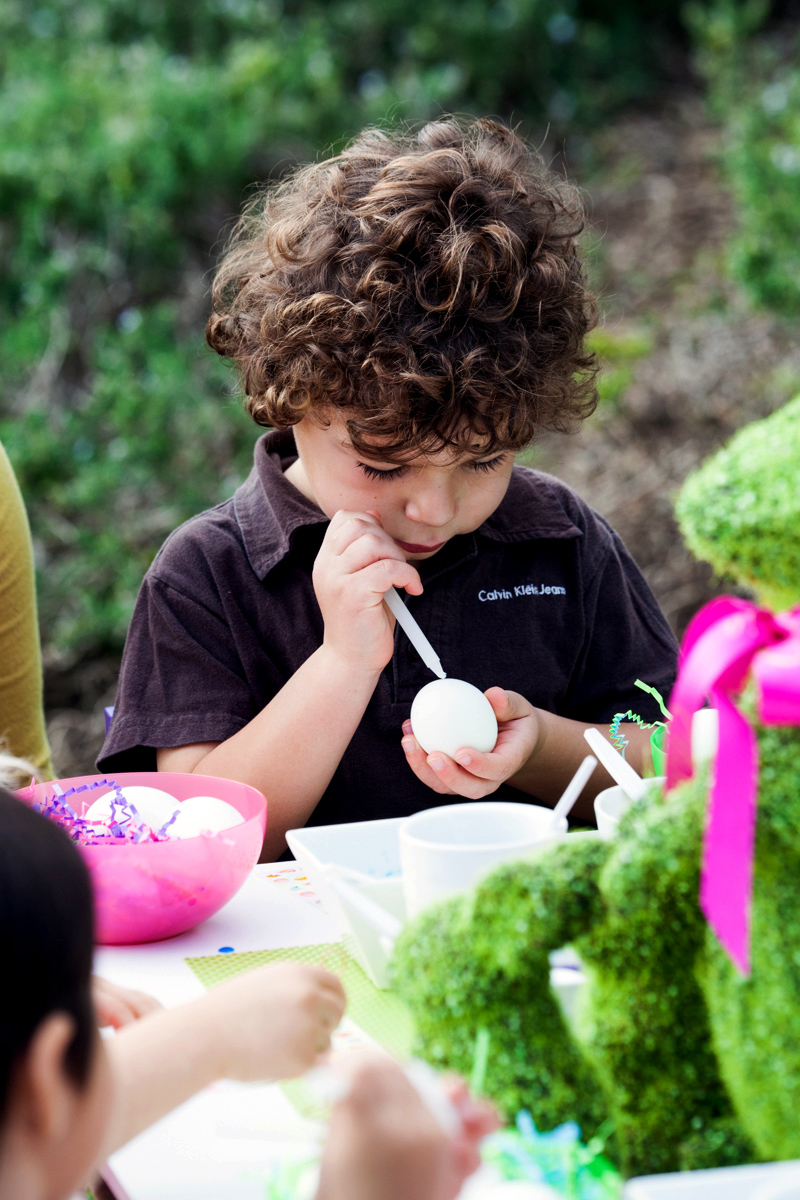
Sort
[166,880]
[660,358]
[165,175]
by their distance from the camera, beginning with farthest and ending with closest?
1. [660,358]
2. [165,175]
3. [166,880]

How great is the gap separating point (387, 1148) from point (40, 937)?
0.59 feet

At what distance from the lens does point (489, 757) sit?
3.80 ft

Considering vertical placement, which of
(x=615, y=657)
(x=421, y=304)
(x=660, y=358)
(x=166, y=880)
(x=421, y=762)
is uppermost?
(x=421, y=304)

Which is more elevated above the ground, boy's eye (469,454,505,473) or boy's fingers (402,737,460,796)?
boy's eye (469,454,505,473)

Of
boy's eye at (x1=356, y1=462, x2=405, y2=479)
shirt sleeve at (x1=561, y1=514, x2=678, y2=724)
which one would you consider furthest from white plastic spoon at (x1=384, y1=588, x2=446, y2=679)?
shirt sleeve at (x1=561, y1=514, x2=678, y2=724)

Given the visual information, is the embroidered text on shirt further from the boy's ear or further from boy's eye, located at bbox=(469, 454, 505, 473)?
the boy's ear

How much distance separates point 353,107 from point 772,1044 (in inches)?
159

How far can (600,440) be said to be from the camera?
3611 millimetres

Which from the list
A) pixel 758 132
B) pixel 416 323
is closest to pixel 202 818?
pixel 416 323

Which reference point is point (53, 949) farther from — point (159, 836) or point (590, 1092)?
point (159, 836)

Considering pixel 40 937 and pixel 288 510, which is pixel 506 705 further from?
pixel 40 937

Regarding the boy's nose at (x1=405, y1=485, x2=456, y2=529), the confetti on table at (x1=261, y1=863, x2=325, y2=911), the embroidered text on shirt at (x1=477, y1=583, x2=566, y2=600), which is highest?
the boy's nose at (x1=405, y1=485, x2=456, y2=529)

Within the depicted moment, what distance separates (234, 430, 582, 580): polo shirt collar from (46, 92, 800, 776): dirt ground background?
1.50 metres

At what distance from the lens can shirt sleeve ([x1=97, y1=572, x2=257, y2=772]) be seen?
1331 mm
